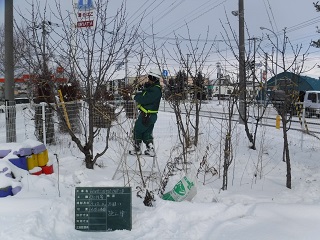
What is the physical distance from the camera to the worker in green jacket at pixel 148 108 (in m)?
6.24

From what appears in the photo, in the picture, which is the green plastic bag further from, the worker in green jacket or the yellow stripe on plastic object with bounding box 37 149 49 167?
the yellow stripe on plastic object with bounding box 37 149 49 167

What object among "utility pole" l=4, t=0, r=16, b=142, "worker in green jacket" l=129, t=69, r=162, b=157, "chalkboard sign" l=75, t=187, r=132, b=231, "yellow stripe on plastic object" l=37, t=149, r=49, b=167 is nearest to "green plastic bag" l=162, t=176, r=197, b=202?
"chalkboard sign" l=75, t=187, r=132, b=231

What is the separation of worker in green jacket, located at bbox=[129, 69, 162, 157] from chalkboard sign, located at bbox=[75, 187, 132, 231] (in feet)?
8.23

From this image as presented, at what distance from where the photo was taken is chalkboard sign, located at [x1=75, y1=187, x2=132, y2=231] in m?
3.57

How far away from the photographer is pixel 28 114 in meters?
8.67

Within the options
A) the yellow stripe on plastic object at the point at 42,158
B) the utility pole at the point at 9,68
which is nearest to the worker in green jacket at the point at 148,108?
the yellow stripe on plastic object at the point at 42,158

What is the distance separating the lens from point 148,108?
20.8 ft

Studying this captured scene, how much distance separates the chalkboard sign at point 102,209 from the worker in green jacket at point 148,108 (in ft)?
8.23

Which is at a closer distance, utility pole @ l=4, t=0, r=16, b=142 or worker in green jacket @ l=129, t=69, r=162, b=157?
worker in green jacket @ l=129, t=69, r=162, b=157

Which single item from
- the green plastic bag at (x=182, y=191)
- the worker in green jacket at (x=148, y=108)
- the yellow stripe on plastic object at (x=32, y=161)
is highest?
the worker in green jacket at (x=148, y=108)

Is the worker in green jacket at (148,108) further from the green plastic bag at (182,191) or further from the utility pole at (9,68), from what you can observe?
the utility pole at (9,68)

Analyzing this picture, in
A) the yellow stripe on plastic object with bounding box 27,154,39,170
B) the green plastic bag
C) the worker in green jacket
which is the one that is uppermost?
the worker in green jacket

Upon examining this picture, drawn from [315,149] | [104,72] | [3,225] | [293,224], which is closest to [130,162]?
[104,72]

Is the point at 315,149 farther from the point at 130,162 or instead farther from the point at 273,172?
the point at 130,162
